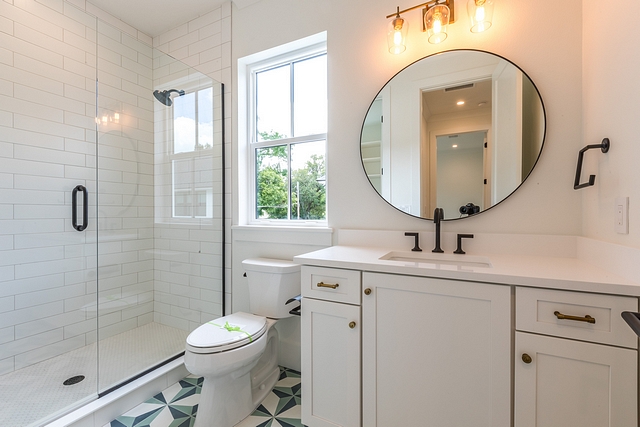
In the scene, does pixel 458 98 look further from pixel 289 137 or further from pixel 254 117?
pixel 254 117

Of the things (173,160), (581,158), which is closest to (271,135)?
(173,160)

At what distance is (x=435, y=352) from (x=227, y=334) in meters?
0.99

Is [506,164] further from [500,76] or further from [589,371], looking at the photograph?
[589,371]

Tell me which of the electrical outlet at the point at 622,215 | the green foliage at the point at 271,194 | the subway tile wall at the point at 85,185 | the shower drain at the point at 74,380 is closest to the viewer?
the electrical outlet at the point at 622,215

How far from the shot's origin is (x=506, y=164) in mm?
1396

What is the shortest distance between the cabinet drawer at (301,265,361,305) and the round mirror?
594 mm

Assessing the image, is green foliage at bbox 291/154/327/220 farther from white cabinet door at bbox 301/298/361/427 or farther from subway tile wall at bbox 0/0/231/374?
white cabinet door at bbox 301/298/361/427

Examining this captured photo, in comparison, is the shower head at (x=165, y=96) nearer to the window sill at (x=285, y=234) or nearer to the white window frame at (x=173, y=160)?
the white window frame at (x=173, y=160)

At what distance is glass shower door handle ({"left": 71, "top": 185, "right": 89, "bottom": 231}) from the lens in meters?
1.98

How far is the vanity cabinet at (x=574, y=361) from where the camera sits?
83 centimetres

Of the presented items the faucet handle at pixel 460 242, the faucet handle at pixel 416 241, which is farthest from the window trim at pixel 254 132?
the faucet handle at pixel 460 242

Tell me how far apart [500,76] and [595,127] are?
0.47 m

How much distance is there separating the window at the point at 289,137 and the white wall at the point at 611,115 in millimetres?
1357

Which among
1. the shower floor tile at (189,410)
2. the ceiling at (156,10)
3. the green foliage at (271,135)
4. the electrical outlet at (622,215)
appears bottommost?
the shower floor tile at (189,410)
